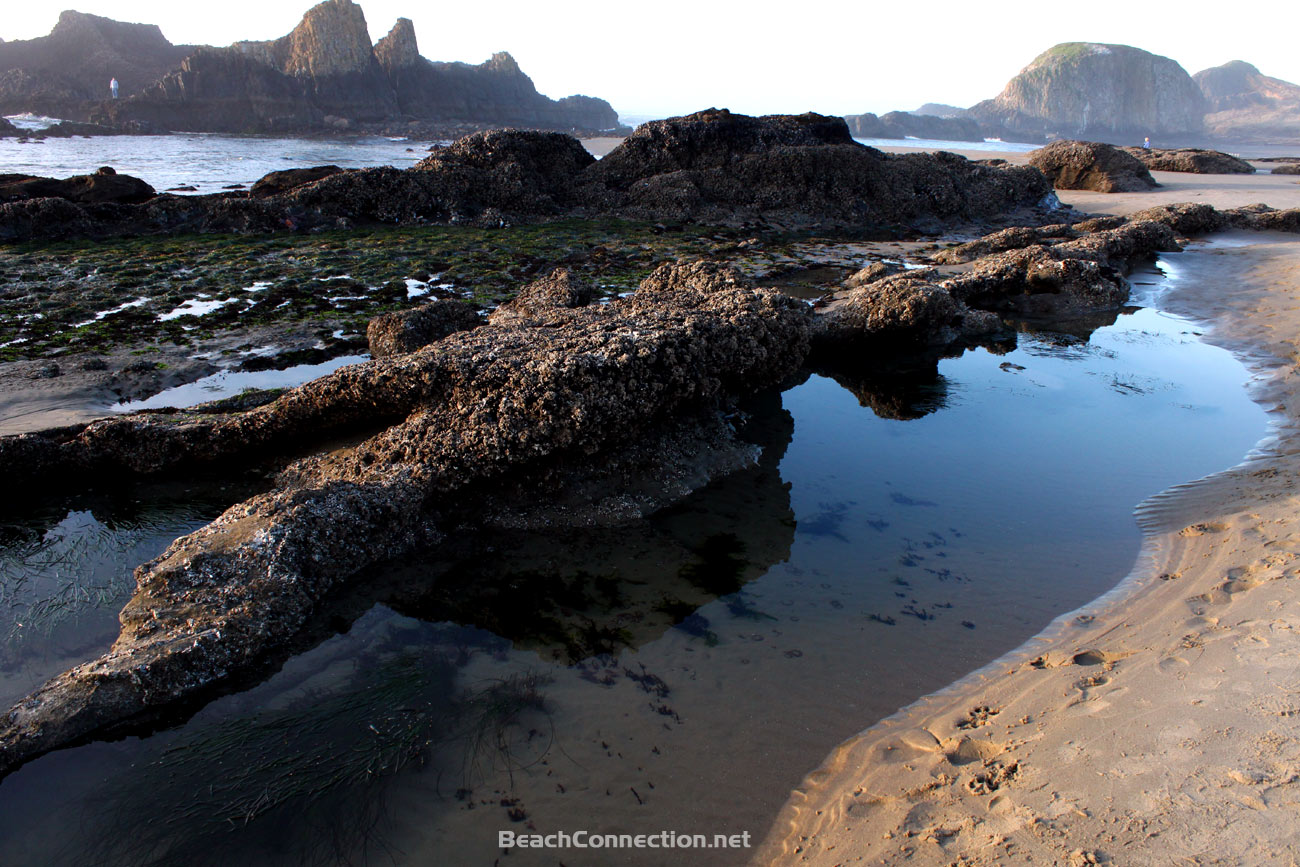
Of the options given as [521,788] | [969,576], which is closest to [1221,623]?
[969,576]

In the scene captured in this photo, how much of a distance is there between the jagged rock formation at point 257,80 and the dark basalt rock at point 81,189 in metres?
47.2

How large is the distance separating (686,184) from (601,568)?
17076 millimetres

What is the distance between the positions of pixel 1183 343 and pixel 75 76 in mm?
85340

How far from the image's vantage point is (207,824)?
2924 millimetres

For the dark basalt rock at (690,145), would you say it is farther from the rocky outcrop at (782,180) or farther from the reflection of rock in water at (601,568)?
the reflection of rock in water at (601,568)

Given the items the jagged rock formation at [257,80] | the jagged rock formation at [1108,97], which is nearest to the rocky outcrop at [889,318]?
the jagged rock formation at [257,80]

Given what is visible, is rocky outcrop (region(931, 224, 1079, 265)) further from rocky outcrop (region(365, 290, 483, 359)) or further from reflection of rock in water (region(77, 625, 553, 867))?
reflection of rock in water (region(77, 625, 553, 867))

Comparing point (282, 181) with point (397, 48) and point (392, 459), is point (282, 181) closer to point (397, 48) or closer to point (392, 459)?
point (392, 459)

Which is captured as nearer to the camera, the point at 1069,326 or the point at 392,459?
the point at 392,459

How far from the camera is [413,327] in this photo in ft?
26.1

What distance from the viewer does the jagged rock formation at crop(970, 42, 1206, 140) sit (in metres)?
92.3

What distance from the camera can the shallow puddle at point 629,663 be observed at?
2961 millimetres

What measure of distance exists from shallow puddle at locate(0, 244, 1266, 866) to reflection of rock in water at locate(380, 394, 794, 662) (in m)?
0.02

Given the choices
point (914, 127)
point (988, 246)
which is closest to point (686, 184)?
point (988, 246)
